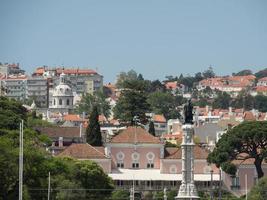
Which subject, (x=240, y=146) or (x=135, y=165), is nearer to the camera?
(x=240, y=146)

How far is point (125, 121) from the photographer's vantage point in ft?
456

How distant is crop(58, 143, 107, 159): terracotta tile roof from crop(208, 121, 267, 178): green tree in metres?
9.15

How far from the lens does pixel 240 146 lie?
105m

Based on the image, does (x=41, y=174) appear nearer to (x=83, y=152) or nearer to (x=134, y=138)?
(x=83, y=152)

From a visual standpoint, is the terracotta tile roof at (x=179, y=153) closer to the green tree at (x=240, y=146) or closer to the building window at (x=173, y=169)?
the building window at (x=173, y=169)

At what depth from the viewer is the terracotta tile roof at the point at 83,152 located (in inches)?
4281

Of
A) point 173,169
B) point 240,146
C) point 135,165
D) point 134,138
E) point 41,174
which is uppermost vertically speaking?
point 134,138

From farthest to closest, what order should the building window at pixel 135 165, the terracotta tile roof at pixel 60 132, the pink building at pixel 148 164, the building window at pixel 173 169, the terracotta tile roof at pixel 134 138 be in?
the terracotta tile roof at pixel 60 132
the building window at pixel 135 165
the terracotta tile roof at pixel 134 138
the building window at pixel 173 169
the pink building at pixel 148 164

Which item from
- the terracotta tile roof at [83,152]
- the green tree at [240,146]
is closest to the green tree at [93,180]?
the green tree at [240,146]

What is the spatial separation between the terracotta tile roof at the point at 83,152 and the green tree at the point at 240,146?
9154mm

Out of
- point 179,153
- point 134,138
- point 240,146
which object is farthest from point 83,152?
point 240,146

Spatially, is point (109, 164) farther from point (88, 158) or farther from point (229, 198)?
point (229, 198)

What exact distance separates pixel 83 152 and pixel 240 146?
461 inches

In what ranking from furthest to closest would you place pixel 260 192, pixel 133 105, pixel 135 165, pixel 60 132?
pixel 60 132, pixel 133 105, pixel 135 165, pixel 260 192
